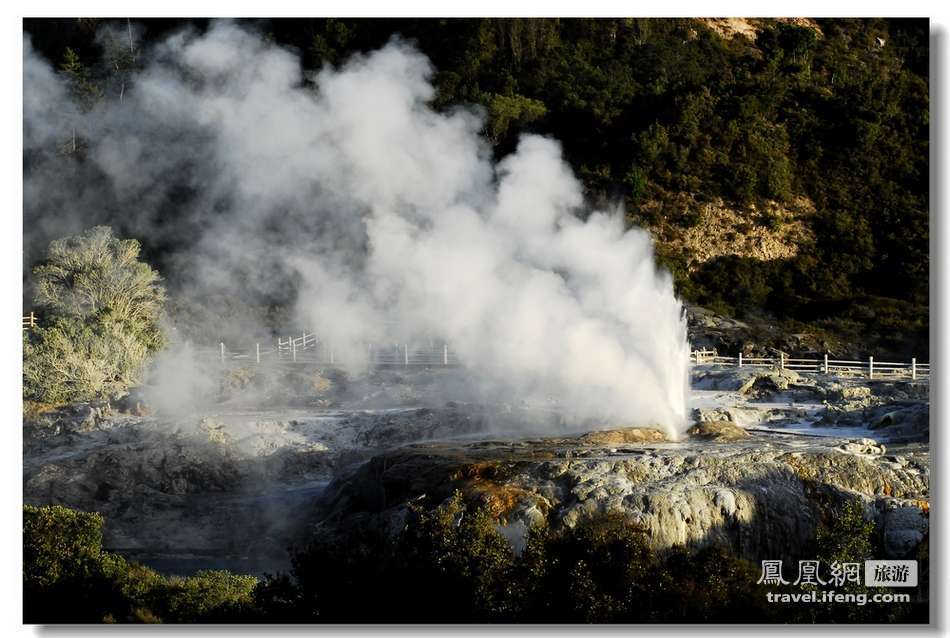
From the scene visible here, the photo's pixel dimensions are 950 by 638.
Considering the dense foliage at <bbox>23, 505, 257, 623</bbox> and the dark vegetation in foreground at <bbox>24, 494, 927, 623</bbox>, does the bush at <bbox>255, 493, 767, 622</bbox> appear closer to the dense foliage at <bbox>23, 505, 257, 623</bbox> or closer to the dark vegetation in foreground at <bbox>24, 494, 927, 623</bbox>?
the dark vegetation in foreground at <bbox>24, 494, 927, 623</bbox>

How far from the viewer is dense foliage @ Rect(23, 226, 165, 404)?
24.7 metres

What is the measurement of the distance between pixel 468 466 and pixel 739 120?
31.5 metres

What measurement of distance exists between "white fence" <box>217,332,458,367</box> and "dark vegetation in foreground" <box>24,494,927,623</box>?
15208mm

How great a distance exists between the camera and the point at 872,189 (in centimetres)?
4228

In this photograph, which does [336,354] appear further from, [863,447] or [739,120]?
[739,120]

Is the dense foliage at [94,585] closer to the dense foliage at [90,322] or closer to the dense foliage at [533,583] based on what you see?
the dense foliage at [533,583]

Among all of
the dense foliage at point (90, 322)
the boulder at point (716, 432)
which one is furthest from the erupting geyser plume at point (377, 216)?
the dense foliage at point (90, 322)

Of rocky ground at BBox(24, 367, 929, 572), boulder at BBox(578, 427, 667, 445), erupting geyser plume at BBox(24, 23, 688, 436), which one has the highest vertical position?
erupting geyser plume at BBox(24, 23, 688, 436)

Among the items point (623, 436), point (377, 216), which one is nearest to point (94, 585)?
point (623, 436)

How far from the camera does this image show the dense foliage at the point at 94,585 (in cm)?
1338

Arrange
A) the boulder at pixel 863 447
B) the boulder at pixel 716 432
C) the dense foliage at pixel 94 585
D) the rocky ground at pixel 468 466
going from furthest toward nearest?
1. the boulder at pixel 716 432
2. the boulder at pixel 863 447
3. the rocky ground at pixel 468 466
4. the dense foliage at pixel 94 585

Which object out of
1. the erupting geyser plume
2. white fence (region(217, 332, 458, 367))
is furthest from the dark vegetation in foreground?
white fence (region(217, 332, 458, 367))

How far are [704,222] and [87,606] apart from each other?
32182 millimetres

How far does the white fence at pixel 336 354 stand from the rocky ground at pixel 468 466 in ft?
4.47
